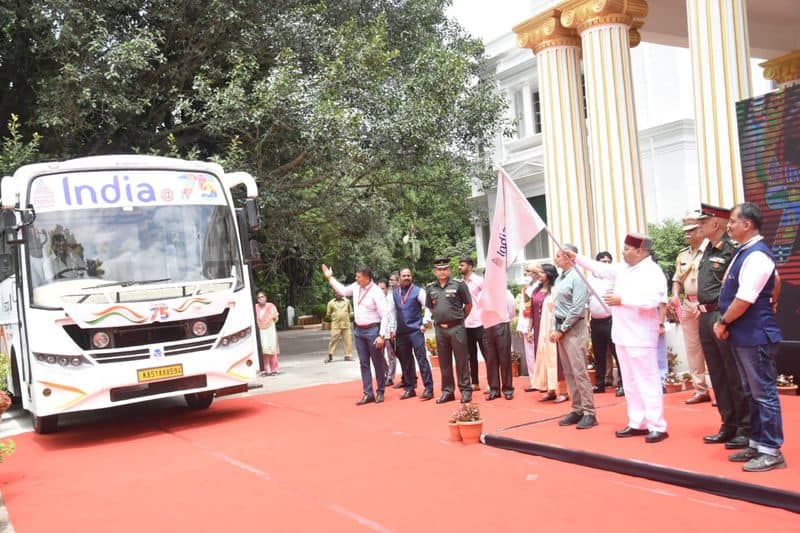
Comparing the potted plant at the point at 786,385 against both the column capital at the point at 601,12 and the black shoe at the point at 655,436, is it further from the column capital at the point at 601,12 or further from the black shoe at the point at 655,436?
the column capital at the point at 601,12

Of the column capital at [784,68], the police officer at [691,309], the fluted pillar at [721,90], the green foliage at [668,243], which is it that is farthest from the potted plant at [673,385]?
the green foliage at [668,243]

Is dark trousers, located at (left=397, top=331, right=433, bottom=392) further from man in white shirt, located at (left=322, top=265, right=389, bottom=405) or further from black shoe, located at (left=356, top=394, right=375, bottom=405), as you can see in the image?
black shoe, located at (left=356, top=394, right=375, bottom=405)

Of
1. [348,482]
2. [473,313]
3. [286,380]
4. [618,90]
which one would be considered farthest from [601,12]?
[348,482]

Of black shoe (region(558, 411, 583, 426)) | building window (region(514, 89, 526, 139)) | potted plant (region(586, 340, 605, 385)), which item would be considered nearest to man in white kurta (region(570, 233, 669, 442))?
black shoe (region(558, 411, 583, 426))

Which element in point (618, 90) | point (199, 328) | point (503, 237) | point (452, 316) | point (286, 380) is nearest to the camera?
point (503, 237)

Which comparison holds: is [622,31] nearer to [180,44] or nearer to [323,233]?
→ [180,44]

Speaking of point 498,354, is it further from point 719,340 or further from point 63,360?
point 63,360

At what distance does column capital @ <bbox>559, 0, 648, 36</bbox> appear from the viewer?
1346 cm

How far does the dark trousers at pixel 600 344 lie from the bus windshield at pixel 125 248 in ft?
15.6

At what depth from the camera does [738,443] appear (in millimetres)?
6352

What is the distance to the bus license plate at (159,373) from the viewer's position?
9.22m

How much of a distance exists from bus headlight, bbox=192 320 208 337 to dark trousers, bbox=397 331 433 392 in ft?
8.89

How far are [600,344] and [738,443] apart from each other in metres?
4.01

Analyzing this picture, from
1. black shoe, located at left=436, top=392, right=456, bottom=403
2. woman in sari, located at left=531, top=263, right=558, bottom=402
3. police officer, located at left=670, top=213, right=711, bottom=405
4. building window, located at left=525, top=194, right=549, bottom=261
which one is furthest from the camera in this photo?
building window, located at left=525, top=194, right=549, bottom=261
